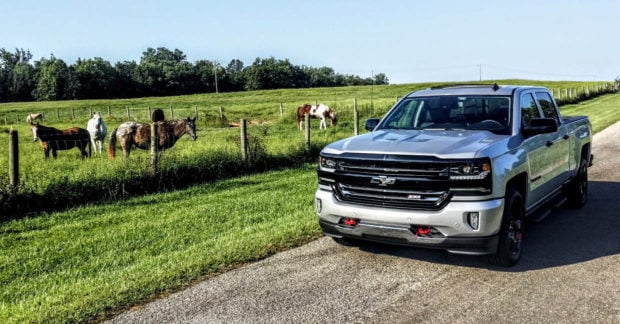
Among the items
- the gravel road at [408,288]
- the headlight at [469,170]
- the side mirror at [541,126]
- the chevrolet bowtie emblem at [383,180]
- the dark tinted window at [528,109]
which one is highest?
the dark tinted window at [528,109]

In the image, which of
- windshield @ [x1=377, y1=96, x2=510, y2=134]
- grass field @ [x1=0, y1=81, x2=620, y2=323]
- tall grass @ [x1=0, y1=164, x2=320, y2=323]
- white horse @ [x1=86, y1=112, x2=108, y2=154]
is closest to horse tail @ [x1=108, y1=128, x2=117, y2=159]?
white horse @ [x1=86, y1=112, x2=108, y2=154]

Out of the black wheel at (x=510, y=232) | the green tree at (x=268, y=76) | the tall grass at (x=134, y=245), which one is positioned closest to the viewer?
the tall grass at (x=134, y=245)

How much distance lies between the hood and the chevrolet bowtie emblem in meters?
0.27

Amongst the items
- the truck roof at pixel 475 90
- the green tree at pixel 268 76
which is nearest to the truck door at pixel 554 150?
the truck roof at pixel 475 90

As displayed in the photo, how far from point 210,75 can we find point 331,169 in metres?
123

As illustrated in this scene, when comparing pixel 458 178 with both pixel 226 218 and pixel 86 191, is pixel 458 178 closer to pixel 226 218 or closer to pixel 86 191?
pixel 226 218

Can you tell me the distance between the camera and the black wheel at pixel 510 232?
535 cm

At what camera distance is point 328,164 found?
231 inches

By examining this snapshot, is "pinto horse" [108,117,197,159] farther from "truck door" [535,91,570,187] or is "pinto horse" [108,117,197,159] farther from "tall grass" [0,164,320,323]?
"truck door" [535,91,570,187]

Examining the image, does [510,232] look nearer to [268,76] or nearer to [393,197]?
[393,197]

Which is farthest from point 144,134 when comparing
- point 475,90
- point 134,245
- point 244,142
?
point 475,90

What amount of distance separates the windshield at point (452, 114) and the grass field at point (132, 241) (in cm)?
197

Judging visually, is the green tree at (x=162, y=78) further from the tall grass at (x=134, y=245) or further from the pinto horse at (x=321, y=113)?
the tall grass at (x=134, y=245)

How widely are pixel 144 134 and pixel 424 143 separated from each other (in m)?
11.9
